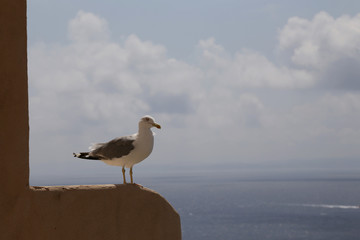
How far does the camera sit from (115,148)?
652cm

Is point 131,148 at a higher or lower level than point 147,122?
lower

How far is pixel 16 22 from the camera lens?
4.06m

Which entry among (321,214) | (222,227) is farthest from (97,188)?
(321,214)

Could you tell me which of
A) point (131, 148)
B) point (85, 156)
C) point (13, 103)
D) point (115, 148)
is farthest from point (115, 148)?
point (13, 103)

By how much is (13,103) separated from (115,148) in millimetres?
2654

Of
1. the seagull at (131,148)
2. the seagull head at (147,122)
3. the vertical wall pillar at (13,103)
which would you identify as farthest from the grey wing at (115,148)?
the vertical wall pillar at (13,103)

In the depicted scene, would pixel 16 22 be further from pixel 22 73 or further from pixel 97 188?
pixel 97 188

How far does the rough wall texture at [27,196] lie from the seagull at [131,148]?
1305 millimetres

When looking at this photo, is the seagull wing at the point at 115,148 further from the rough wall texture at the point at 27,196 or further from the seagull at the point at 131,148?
the rough wall texture at the point at 27,196

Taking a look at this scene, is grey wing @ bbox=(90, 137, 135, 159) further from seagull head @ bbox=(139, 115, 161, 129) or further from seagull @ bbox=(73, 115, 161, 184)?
seagull head @ bbox=(139, 115, 161, 129)

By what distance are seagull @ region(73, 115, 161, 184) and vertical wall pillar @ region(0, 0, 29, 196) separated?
2453 mm

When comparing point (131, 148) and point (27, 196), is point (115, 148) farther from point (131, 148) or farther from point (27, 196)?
point (27, 196)

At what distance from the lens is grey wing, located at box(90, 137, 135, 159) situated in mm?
6457

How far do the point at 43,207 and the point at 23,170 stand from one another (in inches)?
18.8
